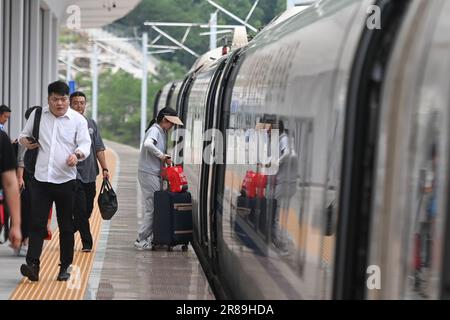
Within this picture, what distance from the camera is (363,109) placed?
489 cm

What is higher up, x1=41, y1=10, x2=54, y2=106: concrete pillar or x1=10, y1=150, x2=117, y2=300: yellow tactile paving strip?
x1=41, y1=10, x2=54, y2=106: concrete pillar

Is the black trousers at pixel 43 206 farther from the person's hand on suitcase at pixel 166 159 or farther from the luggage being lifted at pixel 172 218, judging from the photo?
the person's hand on suitcase at pixel 166 159

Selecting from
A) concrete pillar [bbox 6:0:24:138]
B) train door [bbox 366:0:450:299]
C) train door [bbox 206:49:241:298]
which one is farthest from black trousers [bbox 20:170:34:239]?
concrete pillar [bbox 6:0:24:138]

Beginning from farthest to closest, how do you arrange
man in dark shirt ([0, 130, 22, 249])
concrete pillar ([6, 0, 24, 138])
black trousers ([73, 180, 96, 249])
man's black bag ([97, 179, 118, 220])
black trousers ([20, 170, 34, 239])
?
concrete pillar ([6, 0, 24, 138]) < man's black bag ([97, 179, 118, 220]) < black trousers ([73, 180, 96, 249]) < black trousers ([20, 170, 34, 239]) < man in dark shirt ([0, 130, 22, 249])

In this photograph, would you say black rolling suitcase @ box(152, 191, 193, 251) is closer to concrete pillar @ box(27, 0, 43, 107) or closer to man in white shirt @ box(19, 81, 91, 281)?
man in white shirt @ box(19, 81, 91, 281)

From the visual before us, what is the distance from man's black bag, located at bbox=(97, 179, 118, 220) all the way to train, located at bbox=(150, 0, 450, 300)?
5.89 metres

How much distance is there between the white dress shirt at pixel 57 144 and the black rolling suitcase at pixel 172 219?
2.96 meters

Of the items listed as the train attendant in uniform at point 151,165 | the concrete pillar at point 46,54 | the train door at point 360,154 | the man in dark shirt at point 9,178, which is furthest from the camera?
the concrete pillar at point 46,54

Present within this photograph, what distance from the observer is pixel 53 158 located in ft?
33.8

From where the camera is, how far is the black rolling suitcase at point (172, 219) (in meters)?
13.3

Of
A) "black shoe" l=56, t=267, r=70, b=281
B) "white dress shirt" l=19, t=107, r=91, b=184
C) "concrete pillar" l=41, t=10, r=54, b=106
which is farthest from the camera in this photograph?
"concrete pillar" l=41, t=10, r=54, b=106

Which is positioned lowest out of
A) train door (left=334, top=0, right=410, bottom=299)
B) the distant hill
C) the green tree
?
the green tree

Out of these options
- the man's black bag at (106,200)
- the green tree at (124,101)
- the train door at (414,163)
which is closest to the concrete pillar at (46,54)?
the man's black bag at (106,200)

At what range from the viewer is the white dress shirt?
33.7ft
